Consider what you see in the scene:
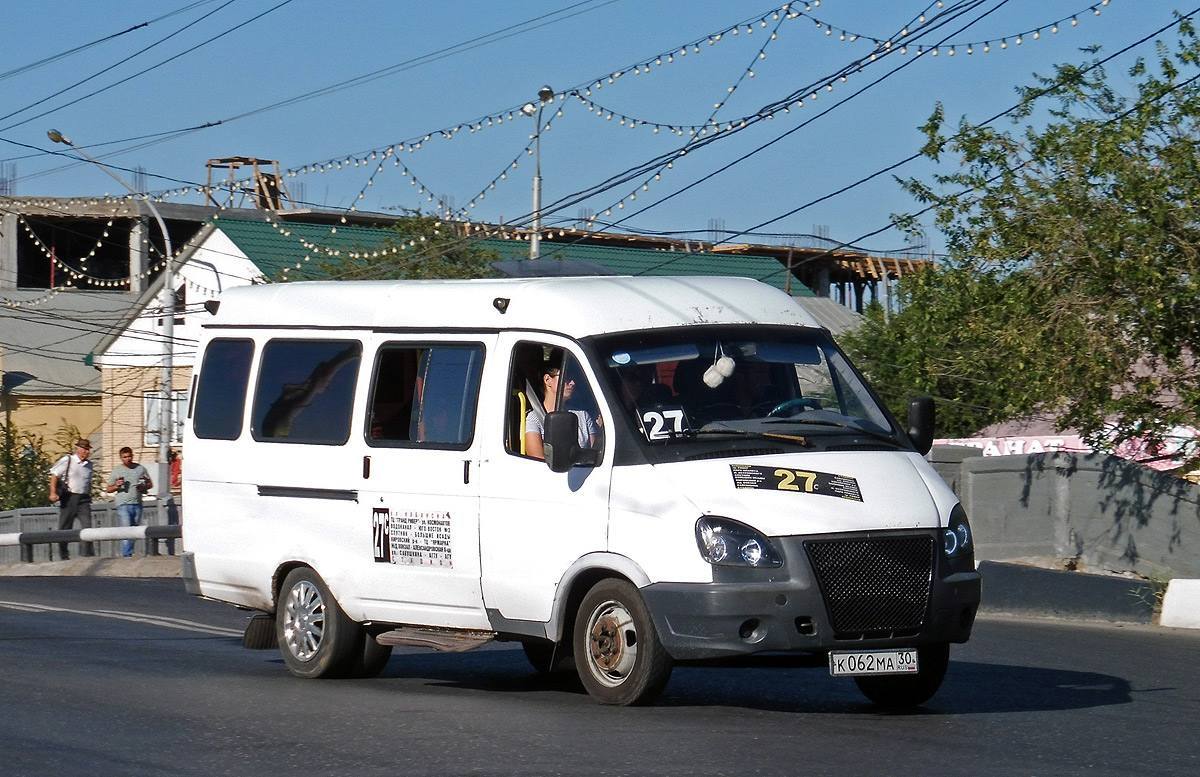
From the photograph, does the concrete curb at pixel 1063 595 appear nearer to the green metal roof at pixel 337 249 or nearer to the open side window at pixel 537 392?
the open side window at pixel 537 392

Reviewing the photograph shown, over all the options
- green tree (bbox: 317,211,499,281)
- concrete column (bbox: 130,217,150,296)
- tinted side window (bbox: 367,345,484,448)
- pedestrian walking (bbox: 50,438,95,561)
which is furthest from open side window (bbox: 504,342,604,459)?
concrete column (bbox: 130,217,150,296)

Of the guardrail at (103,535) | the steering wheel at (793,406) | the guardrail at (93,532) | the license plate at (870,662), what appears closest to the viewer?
the license plate at (870,662)

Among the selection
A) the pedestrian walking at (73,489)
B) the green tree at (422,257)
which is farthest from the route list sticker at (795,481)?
the green tree at (422,257)

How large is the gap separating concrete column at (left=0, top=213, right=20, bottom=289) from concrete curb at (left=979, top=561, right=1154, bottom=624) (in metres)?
44.3

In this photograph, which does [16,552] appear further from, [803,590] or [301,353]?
[803,590]

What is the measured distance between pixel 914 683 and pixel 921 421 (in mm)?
1492

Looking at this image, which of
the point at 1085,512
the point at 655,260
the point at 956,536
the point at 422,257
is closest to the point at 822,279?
the point at 655,260

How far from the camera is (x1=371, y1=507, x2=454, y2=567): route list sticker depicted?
10.4m

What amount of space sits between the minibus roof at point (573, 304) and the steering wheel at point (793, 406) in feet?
1.96

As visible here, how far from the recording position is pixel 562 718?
9102mm

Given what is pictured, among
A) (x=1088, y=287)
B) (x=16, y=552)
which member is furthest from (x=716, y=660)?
(x=16, y=552)

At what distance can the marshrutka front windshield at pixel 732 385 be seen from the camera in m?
9.58

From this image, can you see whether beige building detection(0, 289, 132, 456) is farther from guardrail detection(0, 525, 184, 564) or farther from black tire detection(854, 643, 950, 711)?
black tire detection(854, 643, 950, 711)

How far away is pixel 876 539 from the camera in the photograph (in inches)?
351
